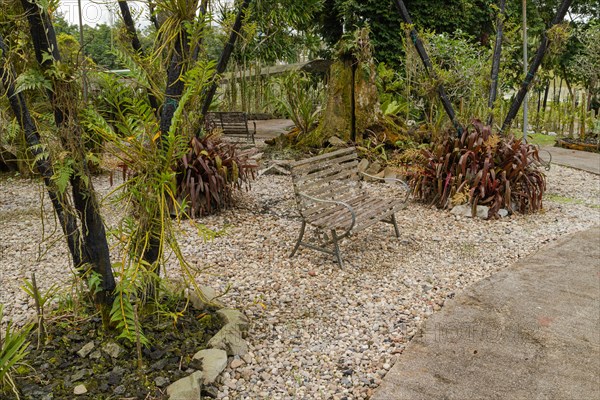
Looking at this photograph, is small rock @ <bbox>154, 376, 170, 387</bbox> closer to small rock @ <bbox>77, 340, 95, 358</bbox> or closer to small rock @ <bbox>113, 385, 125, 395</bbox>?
small rock @ <bbox>113, 385, 125, 395</bbox>

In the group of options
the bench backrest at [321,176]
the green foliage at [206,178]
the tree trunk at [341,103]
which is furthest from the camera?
the tree trunk at [341,103]

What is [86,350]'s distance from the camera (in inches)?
106

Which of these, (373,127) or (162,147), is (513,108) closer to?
(373,127)

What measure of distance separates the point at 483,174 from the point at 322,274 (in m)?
2.53

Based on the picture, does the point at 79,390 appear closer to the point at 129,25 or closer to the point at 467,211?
the point at 129,25

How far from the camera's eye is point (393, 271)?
426 cm

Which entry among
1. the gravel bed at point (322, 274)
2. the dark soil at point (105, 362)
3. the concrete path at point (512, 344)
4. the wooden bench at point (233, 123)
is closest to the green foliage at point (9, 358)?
the dark soil at point (105, 362)

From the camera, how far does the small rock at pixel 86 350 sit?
268 cm

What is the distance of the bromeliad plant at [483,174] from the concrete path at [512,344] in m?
1.66

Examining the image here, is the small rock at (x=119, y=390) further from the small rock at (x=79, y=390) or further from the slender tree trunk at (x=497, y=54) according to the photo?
the slender tree trunk at (x=497, y=54)

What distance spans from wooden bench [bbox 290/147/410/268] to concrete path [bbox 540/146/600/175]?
490cm

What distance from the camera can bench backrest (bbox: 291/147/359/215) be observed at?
14.9 feet

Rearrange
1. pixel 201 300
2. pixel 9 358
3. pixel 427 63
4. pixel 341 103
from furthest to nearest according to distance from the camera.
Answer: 1. pixel 341 103
2. pixel 427 63
3. pixel 201 300
4. pixel 9 358

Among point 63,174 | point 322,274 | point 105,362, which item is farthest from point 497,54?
point 105,362
